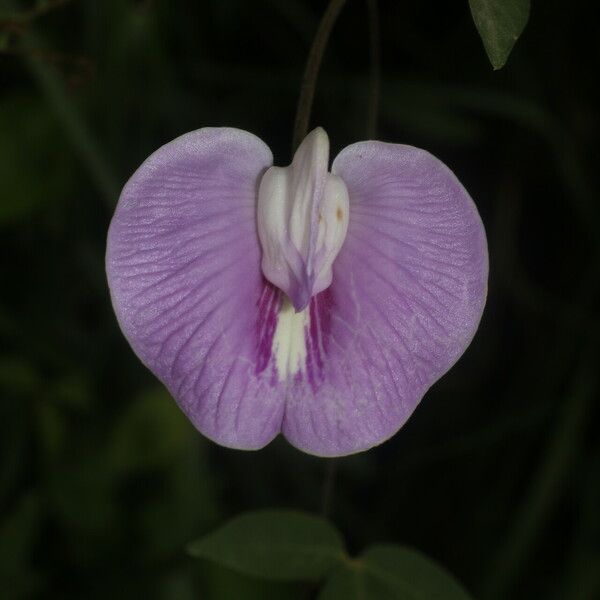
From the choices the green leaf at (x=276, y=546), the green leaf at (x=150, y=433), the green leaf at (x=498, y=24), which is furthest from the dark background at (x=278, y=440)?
the green leaf at (x=498, y=24)

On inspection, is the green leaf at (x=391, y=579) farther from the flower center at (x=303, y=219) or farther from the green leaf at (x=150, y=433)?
the green leaf at (x=150, y=433)

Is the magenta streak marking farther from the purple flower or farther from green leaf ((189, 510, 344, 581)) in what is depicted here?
green leaf ((189, 510, 344, 581))

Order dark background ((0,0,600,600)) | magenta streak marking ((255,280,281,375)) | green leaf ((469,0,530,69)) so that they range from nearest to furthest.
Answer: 1. green leaf ((469,0,530,69))
2. magenta streak marking ((255,280,281,375))
3. dark background ((0,0,600,600))

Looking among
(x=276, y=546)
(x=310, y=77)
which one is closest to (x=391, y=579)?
(x=276, y=546)

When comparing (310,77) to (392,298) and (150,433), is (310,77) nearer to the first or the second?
(392,298)

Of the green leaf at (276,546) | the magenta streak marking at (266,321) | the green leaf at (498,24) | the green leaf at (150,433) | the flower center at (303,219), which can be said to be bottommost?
the green leaf at (150,433)

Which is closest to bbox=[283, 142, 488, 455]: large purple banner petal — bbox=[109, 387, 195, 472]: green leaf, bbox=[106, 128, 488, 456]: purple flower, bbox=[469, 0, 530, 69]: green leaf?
bbox=[106, 128, 488, 456]: purple flower
